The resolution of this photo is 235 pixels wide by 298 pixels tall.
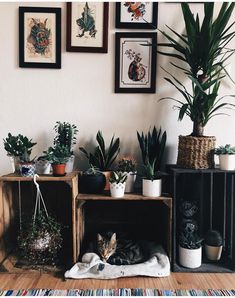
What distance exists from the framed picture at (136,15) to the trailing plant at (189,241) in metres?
1.17

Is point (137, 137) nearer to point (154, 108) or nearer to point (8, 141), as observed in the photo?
point (154, 108)

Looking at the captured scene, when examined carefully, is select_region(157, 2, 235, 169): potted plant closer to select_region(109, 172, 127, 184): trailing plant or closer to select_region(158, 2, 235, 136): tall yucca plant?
select_region(158, 2, 235, 136): tall yucca plant

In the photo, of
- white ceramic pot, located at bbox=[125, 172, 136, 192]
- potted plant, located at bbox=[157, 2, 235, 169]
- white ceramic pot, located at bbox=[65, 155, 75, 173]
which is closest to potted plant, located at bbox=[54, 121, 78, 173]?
white ceramic pot, located at bbox=[65, 155, 75, 173]

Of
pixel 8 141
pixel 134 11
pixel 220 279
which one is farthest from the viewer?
pixel 134 11

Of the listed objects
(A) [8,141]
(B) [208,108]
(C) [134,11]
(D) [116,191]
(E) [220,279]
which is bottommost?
(E) [220,279]

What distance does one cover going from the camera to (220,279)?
1.34 m

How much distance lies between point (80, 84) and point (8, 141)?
1.72 ft

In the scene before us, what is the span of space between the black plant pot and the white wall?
0.88 feet

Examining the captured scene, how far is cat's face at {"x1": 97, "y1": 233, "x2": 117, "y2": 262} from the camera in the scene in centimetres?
139

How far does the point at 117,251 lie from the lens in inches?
56.7

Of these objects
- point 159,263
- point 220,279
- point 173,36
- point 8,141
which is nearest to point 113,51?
point 173,36

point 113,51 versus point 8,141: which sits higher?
point 113,51

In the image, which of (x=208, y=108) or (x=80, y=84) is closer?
(x=208, y=108)

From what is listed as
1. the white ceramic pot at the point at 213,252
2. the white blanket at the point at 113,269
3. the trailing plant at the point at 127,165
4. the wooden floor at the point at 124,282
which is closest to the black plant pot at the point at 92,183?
the trailing plant at the point at 127,165
